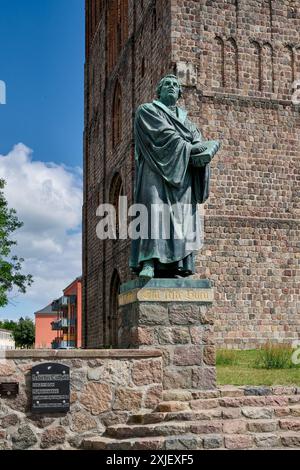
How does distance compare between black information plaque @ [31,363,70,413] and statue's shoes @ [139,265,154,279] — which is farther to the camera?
statue's shoes @ [139,265,154,279]

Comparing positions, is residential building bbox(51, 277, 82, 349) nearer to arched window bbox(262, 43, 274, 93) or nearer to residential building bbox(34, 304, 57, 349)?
residential building bbox(34, 304, 57, 349)

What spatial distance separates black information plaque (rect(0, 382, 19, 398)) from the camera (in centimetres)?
732

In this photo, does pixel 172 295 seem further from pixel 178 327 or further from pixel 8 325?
pixel 8 325

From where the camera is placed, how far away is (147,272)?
812 cm

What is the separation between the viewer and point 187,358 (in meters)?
8.00

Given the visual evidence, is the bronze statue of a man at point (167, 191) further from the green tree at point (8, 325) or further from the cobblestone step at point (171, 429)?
the green tree at point (8, 325)

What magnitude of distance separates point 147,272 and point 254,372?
6.57m

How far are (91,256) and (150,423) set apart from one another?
3147cm

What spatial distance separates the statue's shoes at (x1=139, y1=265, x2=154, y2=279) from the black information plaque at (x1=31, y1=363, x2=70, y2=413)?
1.36m

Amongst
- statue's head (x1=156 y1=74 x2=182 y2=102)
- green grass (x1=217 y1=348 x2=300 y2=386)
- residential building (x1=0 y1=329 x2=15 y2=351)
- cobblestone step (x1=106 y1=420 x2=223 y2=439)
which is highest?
residential building (x1=0 y1=329 x2=15 y2=351)

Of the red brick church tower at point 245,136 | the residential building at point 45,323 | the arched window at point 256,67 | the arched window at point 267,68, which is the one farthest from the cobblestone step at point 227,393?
the residential building at point 45,323

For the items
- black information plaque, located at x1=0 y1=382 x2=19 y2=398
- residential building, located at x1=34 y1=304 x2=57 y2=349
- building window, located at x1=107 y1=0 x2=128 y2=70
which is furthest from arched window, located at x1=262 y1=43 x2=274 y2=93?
residential building, located at x1=34 y1=304 x2=57 y2=349

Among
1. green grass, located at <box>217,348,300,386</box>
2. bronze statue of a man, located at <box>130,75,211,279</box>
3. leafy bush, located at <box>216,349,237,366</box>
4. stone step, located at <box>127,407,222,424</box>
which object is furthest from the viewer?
leafy bush, located at <box>216,349,237,366</box>
